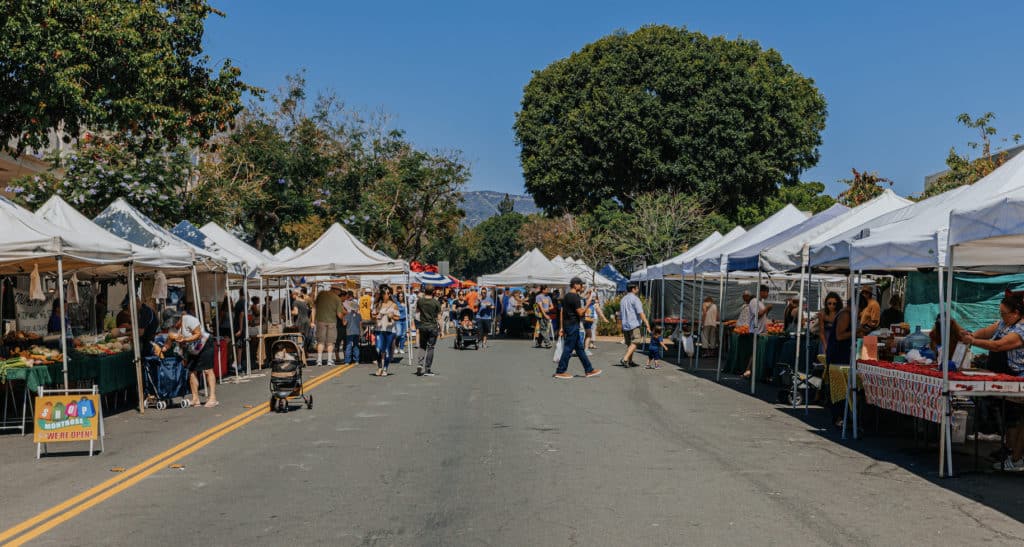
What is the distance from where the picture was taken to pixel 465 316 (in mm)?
32562

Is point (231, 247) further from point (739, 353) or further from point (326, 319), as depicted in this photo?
point (739, 353)

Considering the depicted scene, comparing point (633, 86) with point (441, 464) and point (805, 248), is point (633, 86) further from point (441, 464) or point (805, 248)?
point (441, 464)

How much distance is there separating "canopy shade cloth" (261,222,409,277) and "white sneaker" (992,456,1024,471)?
1686 cm

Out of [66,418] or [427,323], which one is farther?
[427,323]

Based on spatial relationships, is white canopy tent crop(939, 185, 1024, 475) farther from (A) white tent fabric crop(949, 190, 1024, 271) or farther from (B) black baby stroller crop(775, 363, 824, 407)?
(B) black baby stroller crop(775, 363, 824, 407)

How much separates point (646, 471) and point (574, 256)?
49464 millimetres

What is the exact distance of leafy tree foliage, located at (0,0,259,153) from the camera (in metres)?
16.7

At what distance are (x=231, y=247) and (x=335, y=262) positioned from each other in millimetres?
2602

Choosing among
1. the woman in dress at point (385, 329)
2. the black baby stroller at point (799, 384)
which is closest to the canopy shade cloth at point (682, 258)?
the woman in dress at point (385, 329)

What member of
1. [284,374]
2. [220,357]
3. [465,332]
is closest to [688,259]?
[465,332]

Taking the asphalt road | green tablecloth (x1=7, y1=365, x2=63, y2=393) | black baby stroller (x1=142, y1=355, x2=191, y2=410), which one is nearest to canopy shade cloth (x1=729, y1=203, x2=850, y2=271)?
the asphalt road

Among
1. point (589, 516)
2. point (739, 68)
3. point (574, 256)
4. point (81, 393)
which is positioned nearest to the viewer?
point (589, 516)

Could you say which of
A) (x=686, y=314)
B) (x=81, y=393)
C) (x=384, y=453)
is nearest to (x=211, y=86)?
(x=81, y=393)

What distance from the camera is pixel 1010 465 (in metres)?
10.4
